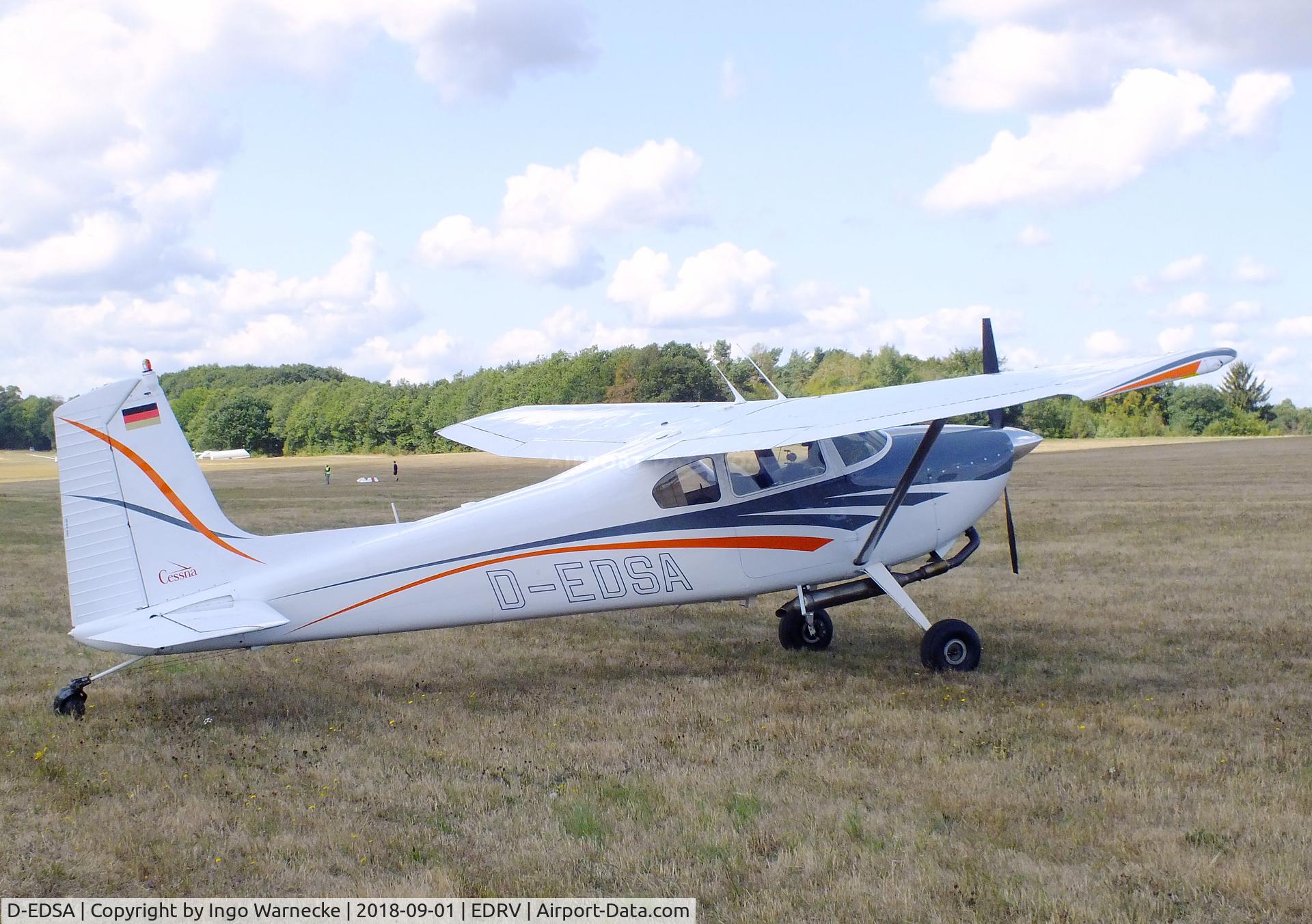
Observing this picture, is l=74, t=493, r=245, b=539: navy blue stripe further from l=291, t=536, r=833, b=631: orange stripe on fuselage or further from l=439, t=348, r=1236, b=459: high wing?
l=439, t=348, r=1236, b=459: high wing

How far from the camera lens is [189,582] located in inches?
258

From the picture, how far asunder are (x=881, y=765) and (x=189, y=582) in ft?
14.5

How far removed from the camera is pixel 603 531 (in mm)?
7500

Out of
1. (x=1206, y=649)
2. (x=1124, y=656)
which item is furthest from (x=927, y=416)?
(x=1206, y=649)

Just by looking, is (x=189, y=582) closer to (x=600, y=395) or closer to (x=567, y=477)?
(x=567, y=477)

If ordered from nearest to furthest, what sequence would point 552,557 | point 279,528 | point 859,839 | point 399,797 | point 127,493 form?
1. point 859,839
2. point 399,797
3. point 127,493
4. point 552,557
5. point 279,528

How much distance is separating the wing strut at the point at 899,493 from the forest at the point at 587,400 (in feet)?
150

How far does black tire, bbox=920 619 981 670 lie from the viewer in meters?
7.75

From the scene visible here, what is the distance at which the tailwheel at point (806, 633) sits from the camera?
886 cm

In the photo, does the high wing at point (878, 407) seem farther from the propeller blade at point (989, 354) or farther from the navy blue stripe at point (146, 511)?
the navy blue stripe at point (146, 511)

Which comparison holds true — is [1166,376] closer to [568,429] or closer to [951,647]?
[951,647]

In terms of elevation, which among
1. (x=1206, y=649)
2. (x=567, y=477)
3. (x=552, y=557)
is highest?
(x=567, y=477)

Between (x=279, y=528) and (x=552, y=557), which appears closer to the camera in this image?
(x=552, y=557)

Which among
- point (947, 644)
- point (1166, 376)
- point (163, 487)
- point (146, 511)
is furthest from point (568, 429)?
point (1166, 376)
